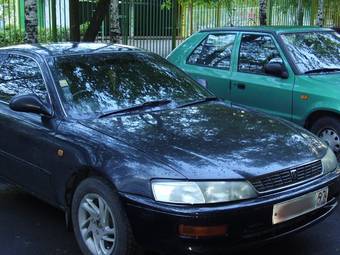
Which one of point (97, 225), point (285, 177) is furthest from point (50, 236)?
point (285, 177)

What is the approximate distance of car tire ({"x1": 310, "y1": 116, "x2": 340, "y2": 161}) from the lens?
19.8ft

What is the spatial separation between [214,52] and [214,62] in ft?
0.51

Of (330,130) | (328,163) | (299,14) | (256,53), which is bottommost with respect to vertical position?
(330,130)

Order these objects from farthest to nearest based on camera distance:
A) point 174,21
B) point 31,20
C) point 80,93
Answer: point 174,21 < point 31,20 < point 80,93

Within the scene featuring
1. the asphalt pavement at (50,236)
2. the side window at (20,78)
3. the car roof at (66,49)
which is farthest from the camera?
the car roof at (66,49)

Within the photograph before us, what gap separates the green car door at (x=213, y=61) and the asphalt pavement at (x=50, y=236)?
2729 millimetres

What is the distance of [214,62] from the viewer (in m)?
7.44

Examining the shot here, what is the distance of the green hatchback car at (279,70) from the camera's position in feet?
20.2

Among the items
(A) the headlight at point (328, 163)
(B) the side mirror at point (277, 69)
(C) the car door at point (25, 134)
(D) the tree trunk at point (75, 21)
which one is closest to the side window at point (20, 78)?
(C) the car door at point (25, 134)

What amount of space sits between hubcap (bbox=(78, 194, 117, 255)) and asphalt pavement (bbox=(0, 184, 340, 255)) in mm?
308

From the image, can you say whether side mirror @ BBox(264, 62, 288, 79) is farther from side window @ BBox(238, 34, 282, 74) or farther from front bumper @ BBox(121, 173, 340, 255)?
front bumper @ BBox(121, 173, 340, 255)

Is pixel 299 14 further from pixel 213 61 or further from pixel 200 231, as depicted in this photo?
pixel 200 231

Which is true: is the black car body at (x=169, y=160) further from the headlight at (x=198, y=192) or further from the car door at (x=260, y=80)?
the car door at (x=260, y=80)

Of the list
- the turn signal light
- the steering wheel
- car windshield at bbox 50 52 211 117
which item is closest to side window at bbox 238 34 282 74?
car windshield at bbox 50 52 211 117
